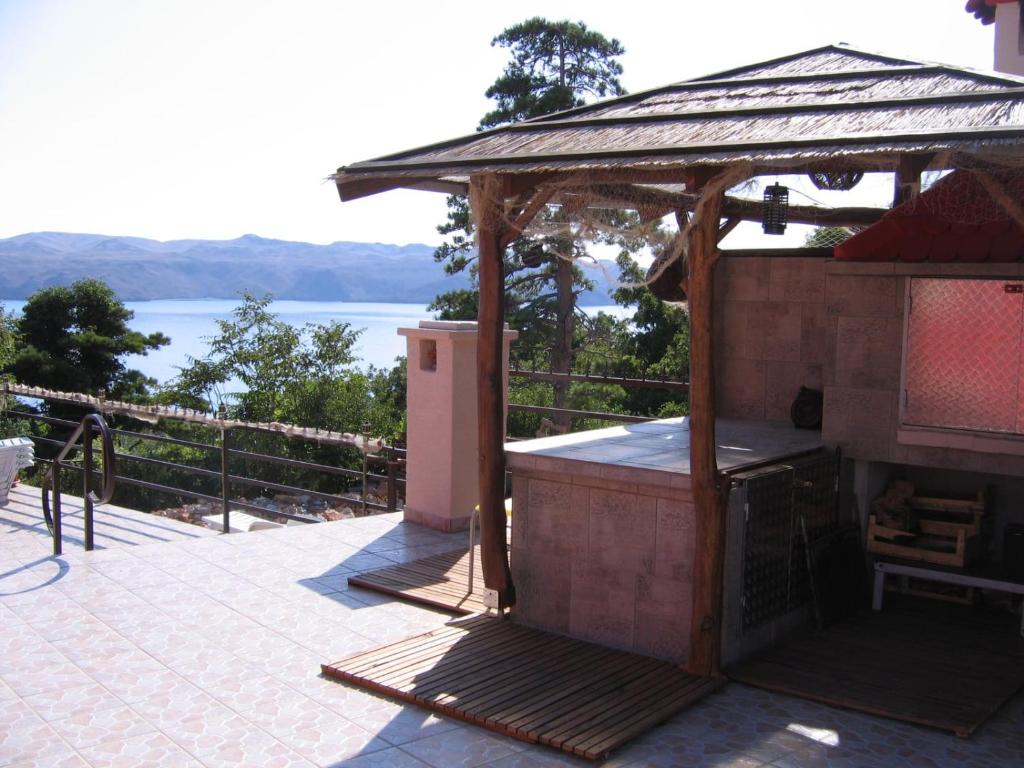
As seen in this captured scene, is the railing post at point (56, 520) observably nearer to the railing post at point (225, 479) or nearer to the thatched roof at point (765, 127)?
the railing post at point (225, 479)

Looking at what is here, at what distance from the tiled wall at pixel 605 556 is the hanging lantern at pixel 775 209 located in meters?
2.01

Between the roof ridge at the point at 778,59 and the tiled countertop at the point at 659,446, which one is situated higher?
the roof ridge at the point at 778,59

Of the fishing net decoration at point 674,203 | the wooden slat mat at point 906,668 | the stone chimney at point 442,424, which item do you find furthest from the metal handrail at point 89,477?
the wooden slat mat at point 906,668

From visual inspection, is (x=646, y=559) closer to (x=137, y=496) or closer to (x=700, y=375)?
(x=700, y=375)

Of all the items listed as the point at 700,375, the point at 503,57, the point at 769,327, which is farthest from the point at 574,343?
the point at 700,375

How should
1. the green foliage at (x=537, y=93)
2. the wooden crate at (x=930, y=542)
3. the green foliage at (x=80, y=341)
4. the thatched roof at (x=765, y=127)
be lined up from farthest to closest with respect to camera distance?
the green foliage at (x=80, y=341), the green foliage at (x=537, y=93), the wooden crate at (x=930, y=542), the thatched roof at (x=765, y=127)

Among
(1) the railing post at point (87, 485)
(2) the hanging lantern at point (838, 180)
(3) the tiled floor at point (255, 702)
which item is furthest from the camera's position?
(1) the railing post at point (87, 485)

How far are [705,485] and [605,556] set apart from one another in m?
0.73

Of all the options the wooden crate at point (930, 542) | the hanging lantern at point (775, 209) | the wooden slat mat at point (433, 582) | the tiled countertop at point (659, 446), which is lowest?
the wooden slat mat at point (433, 582)

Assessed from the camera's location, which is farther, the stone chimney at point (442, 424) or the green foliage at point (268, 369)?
the green foliage at point (268, 369)

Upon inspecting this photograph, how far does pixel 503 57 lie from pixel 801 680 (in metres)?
20.8

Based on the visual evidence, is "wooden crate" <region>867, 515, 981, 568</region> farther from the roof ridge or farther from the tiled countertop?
the roof ridge

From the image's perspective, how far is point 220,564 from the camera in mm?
6770

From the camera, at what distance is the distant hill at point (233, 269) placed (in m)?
79.4
